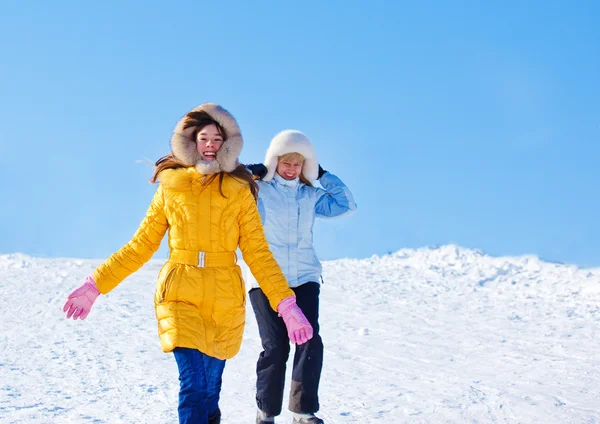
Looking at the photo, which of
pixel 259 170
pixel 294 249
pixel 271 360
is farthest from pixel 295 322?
pixel 259 170

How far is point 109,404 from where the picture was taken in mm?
6176

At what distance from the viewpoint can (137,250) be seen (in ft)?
13.3

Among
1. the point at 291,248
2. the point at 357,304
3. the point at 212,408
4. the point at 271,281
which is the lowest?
the point at 212,408

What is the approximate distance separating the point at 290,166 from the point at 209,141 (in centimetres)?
108

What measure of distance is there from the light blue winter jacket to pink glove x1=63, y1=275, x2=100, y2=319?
1.39 meters

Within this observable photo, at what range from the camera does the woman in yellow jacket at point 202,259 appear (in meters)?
3.78

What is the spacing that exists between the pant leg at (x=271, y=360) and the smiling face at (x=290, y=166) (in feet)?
3.12

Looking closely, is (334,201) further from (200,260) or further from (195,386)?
(195,386)

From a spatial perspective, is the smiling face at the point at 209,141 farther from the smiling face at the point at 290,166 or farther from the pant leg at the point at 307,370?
the pant leg at the point at 307,370

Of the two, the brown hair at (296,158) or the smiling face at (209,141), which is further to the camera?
the brown hair at (296,158)

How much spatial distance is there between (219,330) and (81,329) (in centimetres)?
650

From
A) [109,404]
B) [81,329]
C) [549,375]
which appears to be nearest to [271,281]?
[109,404]

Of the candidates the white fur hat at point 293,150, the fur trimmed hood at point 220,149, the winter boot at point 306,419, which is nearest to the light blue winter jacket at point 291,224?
the white fur hat at point 293,150

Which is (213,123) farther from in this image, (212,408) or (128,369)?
(128,369)
